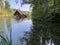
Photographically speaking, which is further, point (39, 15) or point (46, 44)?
point (39, 15)

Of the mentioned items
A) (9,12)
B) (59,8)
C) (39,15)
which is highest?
(59,8)

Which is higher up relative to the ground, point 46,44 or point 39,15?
point 46,44

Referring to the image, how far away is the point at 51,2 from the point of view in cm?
2895

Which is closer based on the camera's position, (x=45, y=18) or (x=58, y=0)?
(x=58, y=0)

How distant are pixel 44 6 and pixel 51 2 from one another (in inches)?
80.3

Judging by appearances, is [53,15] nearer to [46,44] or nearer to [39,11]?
[39,11]

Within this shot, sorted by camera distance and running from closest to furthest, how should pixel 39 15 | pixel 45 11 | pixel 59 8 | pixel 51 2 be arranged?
1. pixel 59 8
2. pixel 51 2
3. pixel 45 11
4. pixel 39 15

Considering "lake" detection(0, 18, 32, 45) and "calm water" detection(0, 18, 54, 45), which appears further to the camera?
"lake" detection(0, 18, 32, 45)

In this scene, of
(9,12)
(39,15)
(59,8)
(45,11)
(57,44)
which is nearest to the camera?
(57,44)

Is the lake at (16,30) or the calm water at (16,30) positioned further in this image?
the lake at (16,30)

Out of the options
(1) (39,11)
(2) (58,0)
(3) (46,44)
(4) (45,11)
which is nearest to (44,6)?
(4) (45,11)

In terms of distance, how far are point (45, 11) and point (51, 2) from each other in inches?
89.2

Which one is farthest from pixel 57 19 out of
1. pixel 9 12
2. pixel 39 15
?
pixel 9 12

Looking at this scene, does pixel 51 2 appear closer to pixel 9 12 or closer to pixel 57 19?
pixel 57 19
